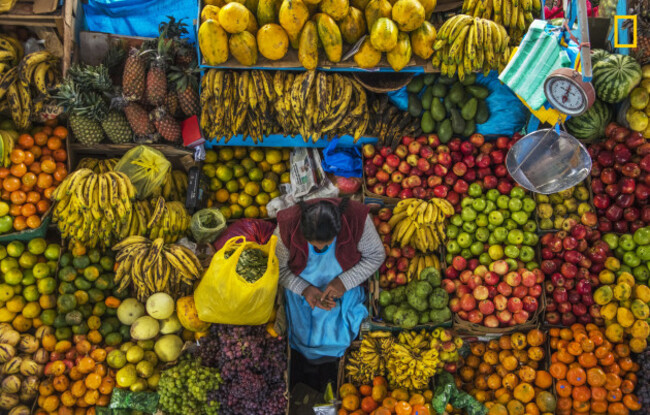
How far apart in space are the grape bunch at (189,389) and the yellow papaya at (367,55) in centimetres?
234

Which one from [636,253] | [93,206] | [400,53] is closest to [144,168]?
[93,206]

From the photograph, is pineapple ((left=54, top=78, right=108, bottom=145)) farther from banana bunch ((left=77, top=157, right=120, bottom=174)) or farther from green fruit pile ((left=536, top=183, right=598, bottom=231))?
green fruit pile ((left=536, top=183, right=598, bottom=231))

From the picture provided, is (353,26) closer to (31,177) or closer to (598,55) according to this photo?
(598,55)

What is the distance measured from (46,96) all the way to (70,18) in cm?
70

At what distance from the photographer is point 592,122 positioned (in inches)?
134

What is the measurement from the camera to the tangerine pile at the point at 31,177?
10.6 feet

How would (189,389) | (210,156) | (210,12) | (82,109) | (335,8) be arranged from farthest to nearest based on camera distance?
(210,156)
(82,109)
(210,12)
(335,8)
(189,389)

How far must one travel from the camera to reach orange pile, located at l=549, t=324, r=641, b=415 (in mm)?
2881

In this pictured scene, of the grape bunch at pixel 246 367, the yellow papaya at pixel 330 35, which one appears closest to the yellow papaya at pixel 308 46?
the yellow papaya at pixel 330 35

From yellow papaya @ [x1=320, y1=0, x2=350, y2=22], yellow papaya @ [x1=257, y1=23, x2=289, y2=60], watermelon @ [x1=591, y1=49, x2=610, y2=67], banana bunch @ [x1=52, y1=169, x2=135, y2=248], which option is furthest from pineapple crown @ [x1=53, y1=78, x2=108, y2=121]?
watermelon @ [x1=591, y1=49, x2=610, y2=67]

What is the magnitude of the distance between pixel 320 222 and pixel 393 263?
1.05 metres

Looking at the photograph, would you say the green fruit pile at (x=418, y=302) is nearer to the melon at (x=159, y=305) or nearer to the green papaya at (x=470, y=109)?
the green papaya at (x=470, y=109)

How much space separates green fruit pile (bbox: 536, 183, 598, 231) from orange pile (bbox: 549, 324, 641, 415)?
0.77 meters

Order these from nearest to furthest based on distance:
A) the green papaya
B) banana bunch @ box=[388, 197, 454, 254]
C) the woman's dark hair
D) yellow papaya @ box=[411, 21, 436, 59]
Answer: the woman's dark hair < yellow papaya @ box=[411, 21, 436, 59] < banana bunch @ box=[388, 197, 454, 254] < the green papaya
